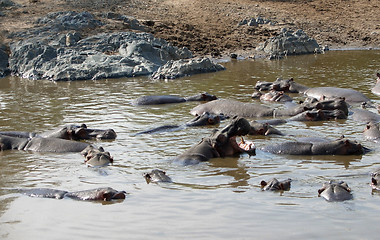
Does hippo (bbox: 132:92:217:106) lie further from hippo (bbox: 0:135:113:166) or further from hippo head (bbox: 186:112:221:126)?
hippo (bbox: 0:135:113:166)

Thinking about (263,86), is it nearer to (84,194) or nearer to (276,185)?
(276,185)

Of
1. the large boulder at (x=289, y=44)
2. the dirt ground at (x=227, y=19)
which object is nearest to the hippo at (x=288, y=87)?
the dirt ground at (x=227, y=19)

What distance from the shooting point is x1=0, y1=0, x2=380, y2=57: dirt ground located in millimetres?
20297

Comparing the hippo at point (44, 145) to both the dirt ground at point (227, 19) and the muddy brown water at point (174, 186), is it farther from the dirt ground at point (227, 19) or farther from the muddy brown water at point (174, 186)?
the dirt ground at point (227, 19)

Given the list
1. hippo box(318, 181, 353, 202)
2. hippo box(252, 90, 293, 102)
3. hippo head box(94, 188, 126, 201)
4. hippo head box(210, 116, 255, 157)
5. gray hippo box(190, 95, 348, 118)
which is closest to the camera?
hippo box(318, 181, 353, 202)

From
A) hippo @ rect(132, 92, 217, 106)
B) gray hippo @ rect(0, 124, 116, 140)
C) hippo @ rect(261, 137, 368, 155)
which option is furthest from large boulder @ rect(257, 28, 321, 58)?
hippo @ rect(261, 137, 368, 155)

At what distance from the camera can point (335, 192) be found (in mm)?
5777

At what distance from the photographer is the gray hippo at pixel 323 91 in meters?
11.6

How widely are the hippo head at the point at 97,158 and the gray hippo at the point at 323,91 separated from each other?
19.1 feet

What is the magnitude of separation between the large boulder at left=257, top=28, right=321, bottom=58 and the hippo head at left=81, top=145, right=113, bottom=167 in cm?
1299

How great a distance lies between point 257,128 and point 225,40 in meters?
12.4

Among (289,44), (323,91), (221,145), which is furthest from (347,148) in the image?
(289,44)

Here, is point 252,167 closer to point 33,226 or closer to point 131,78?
point 33,226

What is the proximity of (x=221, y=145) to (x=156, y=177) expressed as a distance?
4.95 feet
